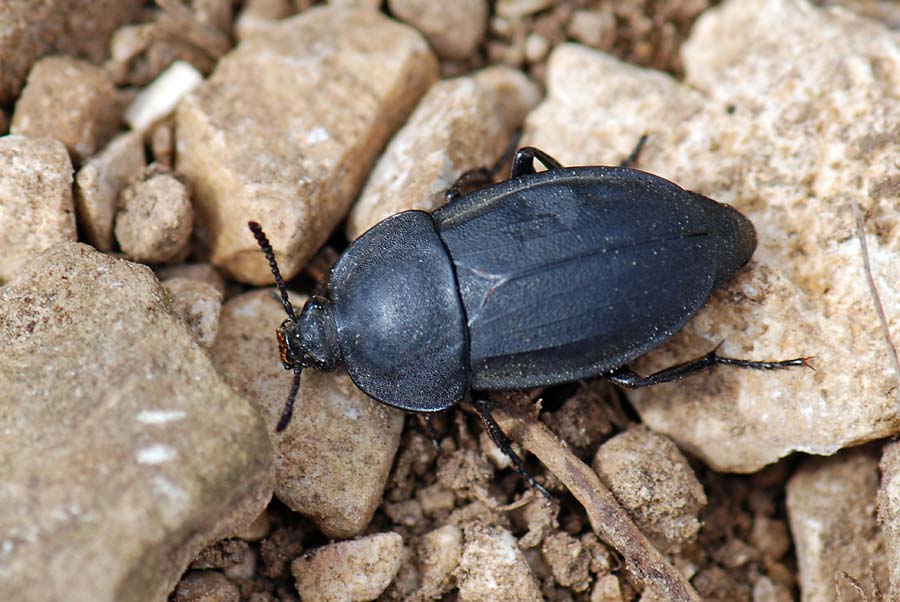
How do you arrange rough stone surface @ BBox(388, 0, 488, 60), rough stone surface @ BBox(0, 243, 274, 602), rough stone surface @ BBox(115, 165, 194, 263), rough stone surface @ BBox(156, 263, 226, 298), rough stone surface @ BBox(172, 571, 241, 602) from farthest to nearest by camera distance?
rough stone surface @ BBox(388, 0, 488, 60) < rough stone surface @ BBox(156, 263, 226, 298) < rough stone surface @ BBox(115, 165, 194, 263) < rough stone surface @ BBox(172, 571, 241, 602) < rough stone surface @ BBox(0, 243, 274, 602)

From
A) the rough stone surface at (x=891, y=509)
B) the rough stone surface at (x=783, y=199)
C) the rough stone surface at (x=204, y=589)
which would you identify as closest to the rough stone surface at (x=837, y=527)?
the rough stone surface at (x=891, y=509)

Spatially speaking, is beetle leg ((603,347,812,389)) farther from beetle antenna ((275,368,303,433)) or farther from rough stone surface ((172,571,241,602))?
rough stone surface ((172,571,241,602))

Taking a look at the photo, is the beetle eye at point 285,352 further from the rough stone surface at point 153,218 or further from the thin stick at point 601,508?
the thin stick at point 601,508

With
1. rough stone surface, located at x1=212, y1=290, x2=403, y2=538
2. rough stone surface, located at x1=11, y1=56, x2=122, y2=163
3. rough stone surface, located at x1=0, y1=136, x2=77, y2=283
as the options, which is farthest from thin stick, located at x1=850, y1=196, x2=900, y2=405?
rough stone surface, located at x1=11, y1=56, x2=122, y2=163

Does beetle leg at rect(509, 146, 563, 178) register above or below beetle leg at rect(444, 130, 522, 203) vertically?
above

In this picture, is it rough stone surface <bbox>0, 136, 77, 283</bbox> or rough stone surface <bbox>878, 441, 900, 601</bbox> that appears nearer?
rough stone surface <bbox>878, 441, 900, 601</bbox>

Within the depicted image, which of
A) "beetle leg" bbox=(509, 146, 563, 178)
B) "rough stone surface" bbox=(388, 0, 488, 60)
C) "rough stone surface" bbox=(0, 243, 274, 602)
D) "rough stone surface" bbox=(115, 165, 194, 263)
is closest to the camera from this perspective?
"rough stone surface" bbox=(0, 243, 274, 602)
